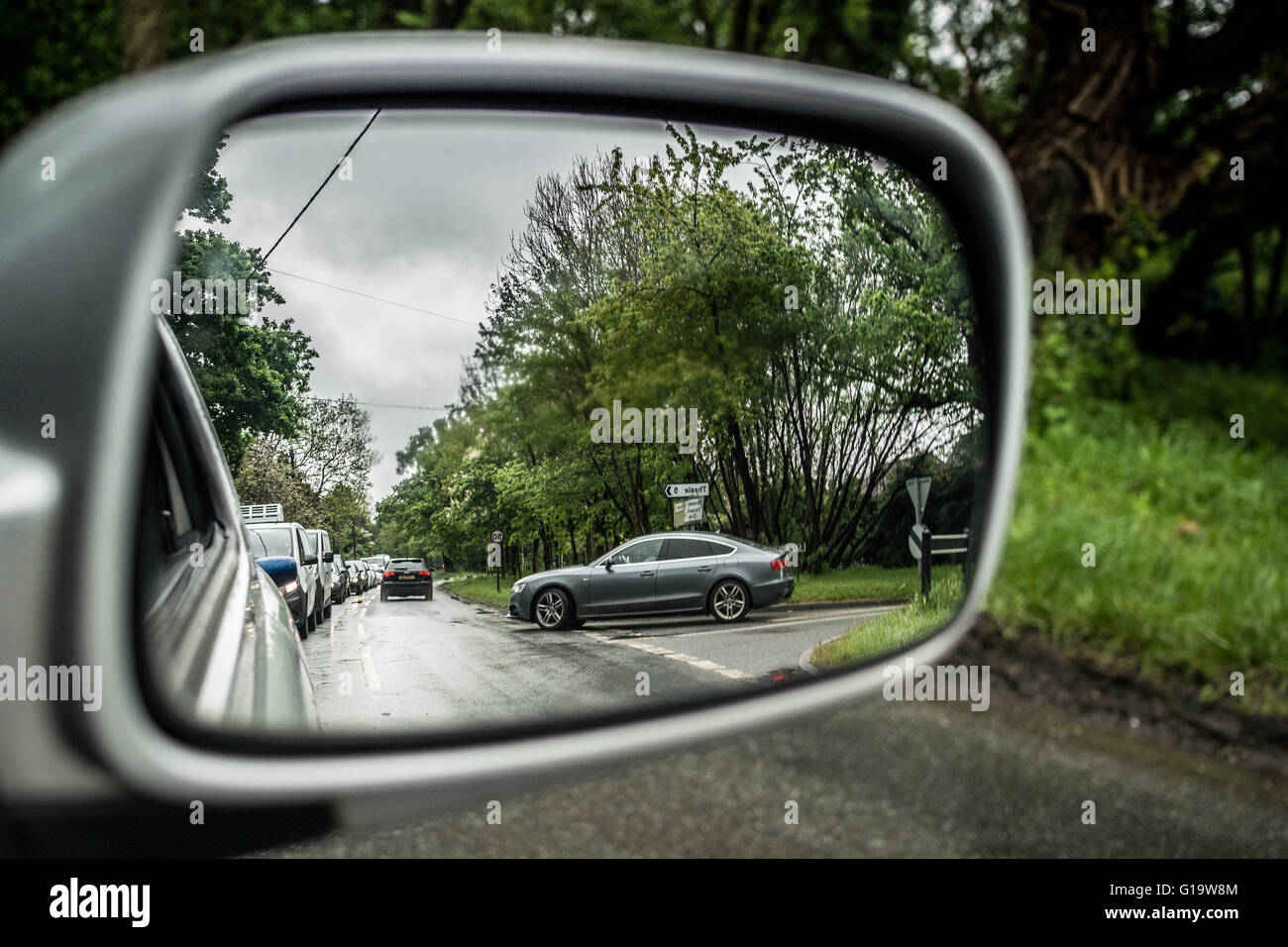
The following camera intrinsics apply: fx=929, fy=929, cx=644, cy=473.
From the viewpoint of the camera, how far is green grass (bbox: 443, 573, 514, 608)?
991 mm

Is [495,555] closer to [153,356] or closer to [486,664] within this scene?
[486,664]

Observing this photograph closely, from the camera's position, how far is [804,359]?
4.17ft

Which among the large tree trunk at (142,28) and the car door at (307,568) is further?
the large tree trunk at (142,28)

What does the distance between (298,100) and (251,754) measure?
2.11 feet

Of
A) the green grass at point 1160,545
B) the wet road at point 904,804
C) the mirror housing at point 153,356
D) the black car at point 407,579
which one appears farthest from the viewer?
the green grass at point 1160,545

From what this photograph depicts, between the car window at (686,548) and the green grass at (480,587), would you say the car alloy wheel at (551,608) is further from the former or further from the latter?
the car window at (686,548)

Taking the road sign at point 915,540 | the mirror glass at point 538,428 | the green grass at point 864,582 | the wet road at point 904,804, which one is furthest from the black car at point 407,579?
the wet road at point 904,804

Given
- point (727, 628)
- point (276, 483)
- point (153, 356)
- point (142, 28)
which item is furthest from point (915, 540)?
point (142, 28)

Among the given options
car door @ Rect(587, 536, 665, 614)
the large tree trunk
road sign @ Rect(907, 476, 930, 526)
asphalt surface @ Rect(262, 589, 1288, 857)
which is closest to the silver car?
car door @ Rect(587, 536, 665, 614)

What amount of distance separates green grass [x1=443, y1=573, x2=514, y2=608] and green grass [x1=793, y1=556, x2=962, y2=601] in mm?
427

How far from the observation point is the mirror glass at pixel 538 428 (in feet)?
3.01

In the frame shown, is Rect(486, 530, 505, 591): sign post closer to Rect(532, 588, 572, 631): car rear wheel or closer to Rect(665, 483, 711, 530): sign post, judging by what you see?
Rect(532, 588, 572, 631): car rear wheel
